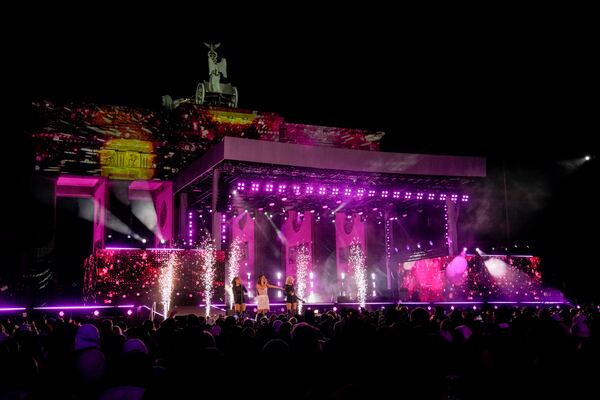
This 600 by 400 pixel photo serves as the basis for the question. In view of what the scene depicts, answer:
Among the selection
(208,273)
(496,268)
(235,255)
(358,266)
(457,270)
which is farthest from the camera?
(235,255)

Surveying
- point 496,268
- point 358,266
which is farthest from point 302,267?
point 496,268

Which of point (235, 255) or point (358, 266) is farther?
point (235, 255)

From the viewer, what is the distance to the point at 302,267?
27938mm

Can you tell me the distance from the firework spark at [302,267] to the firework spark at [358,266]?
216 cm

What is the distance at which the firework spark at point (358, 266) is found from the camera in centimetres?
2662

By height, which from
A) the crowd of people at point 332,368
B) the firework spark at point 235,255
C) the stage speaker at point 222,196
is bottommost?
the crowd of people at point 332,368

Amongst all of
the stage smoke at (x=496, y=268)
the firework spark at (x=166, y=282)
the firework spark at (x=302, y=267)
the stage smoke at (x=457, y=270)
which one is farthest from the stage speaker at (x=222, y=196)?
the stage smoke at (x=496, y=268)

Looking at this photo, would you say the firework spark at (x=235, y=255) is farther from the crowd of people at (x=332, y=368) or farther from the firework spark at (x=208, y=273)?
the crowd of people at (x=332, y=368)

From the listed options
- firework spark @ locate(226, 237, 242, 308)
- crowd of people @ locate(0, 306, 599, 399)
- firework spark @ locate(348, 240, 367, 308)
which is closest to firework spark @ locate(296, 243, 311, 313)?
firework spark @ locate(348, 240, 367, 308)

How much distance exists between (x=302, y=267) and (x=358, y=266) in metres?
2.87

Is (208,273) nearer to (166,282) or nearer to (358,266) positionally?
(166,282)

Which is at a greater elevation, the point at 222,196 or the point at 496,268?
the point at 222,196

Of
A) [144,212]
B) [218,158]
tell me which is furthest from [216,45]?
[218,158]

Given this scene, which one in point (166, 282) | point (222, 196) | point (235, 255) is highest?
point (222, 196)
